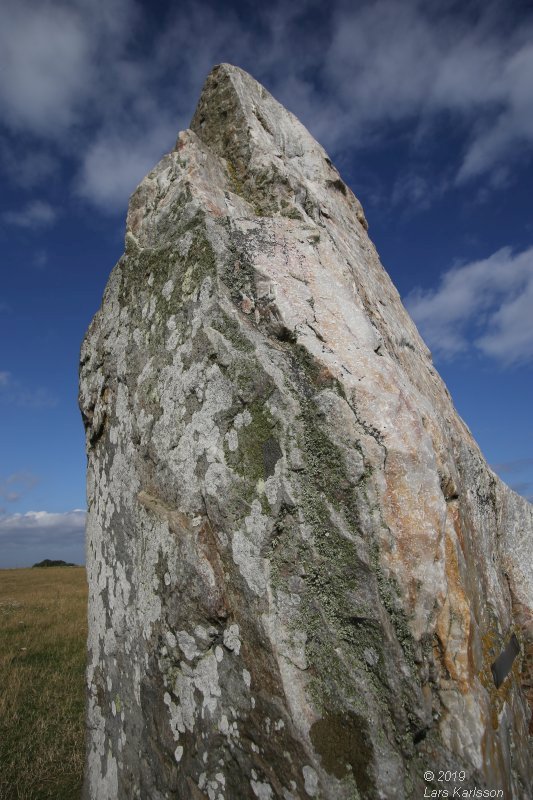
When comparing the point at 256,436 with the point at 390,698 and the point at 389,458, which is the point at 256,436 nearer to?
the point at 389,458

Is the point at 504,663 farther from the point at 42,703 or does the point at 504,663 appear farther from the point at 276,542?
the point at 42,703

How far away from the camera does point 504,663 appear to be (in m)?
3.61

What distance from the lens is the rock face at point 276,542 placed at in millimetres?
2850

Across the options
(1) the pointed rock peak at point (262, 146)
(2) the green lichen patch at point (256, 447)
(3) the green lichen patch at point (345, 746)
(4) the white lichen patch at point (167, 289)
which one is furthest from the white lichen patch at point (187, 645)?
(1) the pointed rock peak at point (262, 146)

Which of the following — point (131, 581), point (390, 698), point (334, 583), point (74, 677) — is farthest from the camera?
point (74, 677)

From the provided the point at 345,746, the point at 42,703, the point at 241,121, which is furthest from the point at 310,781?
the point at 42,703

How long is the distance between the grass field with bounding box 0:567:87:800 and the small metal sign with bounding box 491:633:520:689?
4.59 meters

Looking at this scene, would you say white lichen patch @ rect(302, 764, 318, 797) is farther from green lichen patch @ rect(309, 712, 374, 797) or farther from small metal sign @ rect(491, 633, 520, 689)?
small metal sign @ rect(491, 633, 520, 689)

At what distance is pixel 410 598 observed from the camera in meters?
2.89

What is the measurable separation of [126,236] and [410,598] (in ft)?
14.4

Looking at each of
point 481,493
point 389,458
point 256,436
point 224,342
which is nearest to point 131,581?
point 256,436

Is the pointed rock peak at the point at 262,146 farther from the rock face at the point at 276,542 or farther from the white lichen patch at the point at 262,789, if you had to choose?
the white lichen patch at the point at 262,789

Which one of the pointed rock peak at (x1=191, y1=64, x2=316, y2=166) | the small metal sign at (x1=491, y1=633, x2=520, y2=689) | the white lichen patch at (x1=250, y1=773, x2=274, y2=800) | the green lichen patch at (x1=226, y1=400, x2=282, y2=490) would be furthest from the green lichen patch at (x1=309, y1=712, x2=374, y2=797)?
the pointed rock peak at (x1=191, y1=64, x2=316, y2=166)

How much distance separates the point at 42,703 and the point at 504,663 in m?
7.55
